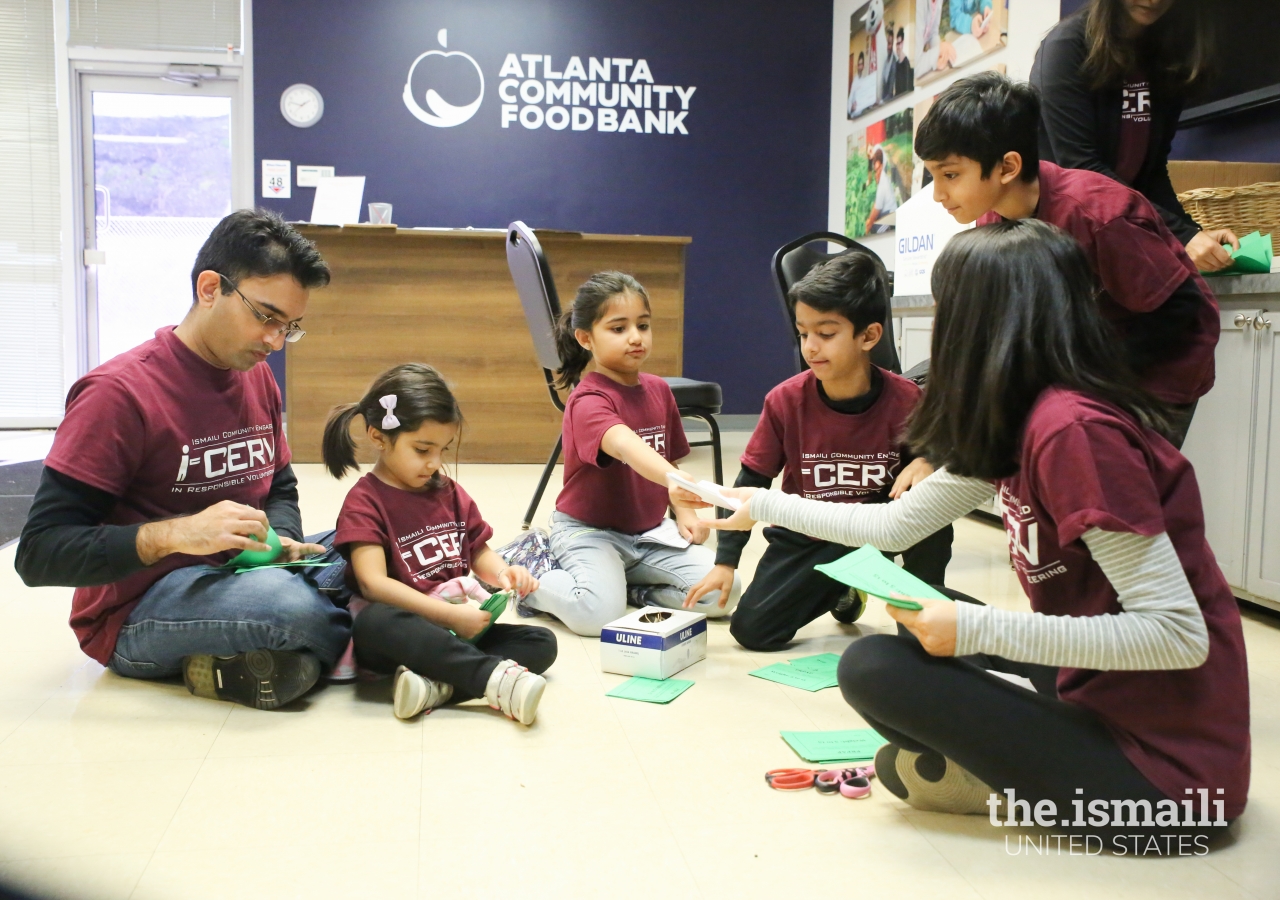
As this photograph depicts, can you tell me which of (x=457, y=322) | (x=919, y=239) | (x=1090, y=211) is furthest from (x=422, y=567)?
(x=457, y=322)

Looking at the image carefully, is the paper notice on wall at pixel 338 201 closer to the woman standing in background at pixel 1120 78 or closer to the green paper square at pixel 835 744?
the woman standing in background at pixel 1120 78

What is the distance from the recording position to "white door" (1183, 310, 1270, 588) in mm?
2180

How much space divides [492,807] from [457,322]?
344 centimetres

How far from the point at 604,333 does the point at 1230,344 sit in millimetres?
1319

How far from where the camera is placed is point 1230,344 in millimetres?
2225

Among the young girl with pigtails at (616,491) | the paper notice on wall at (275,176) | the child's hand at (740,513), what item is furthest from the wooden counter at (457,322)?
the child's hand at (740,513)

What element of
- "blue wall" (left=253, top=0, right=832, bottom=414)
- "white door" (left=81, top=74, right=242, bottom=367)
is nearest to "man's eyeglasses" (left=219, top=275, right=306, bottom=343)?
"blue wall" (left=253, top=0, right=832, bottom=414)

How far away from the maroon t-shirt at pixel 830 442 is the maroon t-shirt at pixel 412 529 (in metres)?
0.57

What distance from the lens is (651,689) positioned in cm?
170

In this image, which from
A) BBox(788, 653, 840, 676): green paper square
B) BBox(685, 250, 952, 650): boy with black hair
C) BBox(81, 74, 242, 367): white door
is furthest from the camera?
BBox(81, 74, 242, 367): white door

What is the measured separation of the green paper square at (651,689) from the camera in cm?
166

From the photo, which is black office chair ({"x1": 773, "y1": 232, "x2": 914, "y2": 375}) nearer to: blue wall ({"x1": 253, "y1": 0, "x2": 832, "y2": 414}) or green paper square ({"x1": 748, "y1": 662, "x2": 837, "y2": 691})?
green paper square ({"x1": 748, "y1": 662, "x2": 837, "y2": 691})

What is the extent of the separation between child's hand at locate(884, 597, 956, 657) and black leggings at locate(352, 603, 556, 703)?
2.39 ft

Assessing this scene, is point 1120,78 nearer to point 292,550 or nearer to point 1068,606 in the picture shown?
point 1068,606
